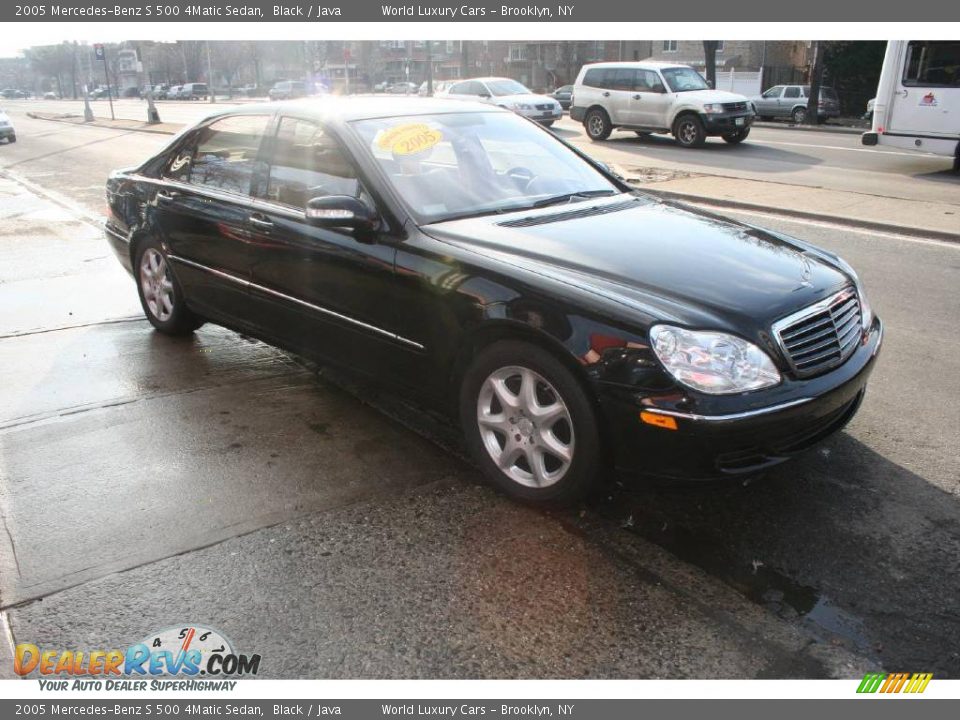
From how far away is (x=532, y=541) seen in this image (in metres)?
3.20

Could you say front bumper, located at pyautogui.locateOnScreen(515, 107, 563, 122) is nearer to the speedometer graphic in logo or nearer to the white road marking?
the white road marking

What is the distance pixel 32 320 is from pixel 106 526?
3679 millimetres

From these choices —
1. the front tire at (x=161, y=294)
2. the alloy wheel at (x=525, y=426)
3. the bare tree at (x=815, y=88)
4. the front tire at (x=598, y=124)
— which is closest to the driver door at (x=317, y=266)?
the alloy wheel at (x=525, y=426)

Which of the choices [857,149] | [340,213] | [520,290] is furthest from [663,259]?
[857,149]

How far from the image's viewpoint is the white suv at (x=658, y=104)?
59.9ft

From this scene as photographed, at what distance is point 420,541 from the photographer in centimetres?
321

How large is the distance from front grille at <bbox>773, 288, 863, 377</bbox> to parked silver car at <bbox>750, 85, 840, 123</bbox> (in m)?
30.3

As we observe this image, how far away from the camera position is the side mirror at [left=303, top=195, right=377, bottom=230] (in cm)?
375

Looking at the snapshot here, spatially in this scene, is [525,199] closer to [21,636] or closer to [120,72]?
[21,636]

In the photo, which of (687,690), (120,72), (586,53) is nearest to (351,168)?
(687,690)

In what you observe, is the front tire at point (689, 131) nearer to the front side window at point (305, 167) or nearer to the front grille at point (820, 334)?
the front side window at point (305, 167)

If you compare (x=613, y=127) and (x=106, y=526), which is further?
(x=613, y=127)

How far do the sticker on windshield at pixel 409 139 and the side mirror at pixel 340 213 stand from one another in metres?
0.45

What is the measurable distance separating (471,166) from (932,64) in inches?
505
